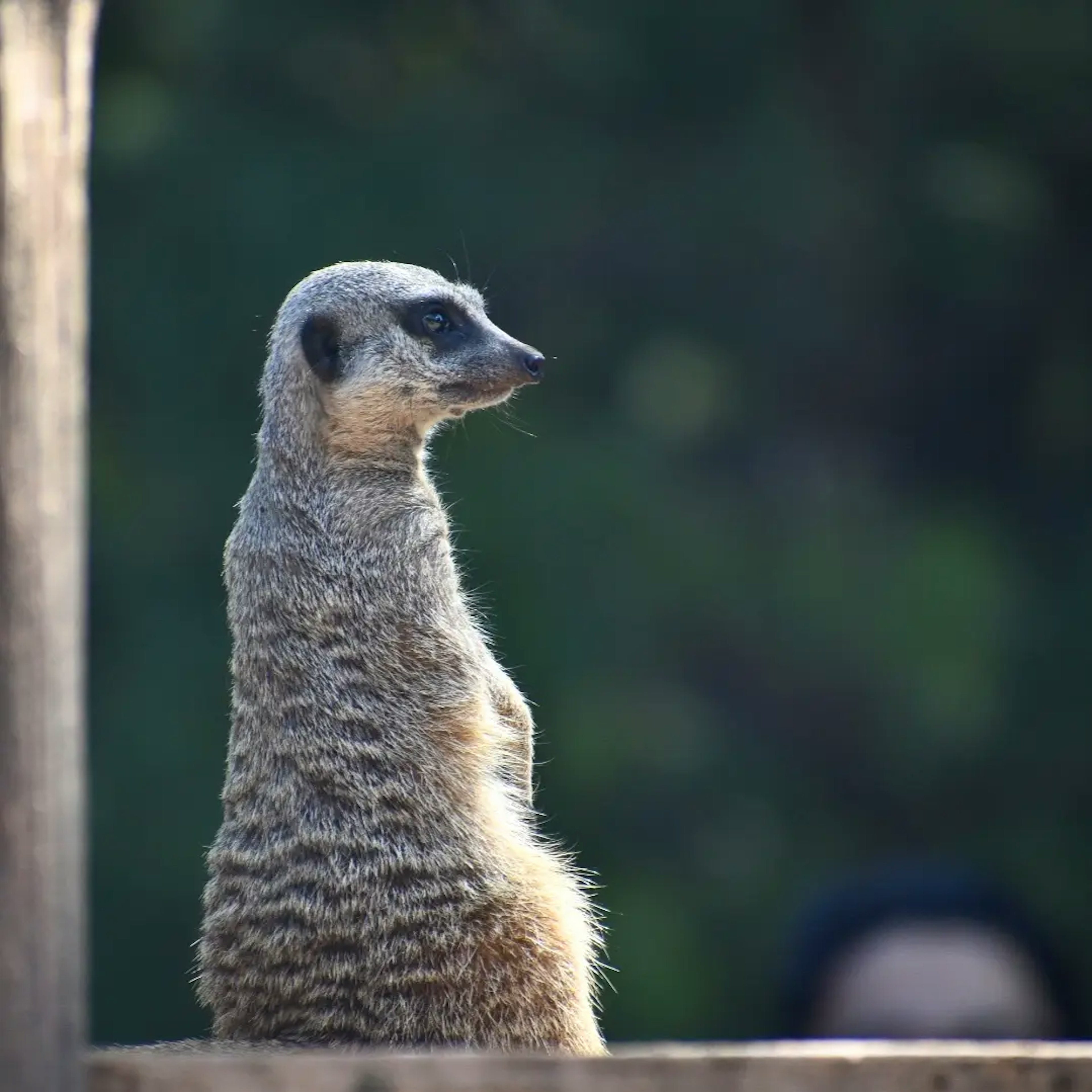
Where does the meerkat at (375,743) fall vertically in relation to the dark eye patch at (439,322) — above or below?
below

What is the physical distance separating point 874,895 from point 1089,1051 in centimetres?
162

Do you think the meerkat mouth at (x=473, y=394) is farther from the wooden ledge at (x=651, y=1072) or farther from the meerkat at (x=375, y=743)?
the wooden ledge at (x=651, y=1072)

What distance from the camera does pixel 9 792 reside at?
84 cm

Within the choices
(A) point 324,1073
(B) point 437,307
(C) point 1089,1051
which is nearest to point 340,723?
(B) point 437,307

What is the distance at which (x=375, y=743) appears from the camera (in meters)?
1.57

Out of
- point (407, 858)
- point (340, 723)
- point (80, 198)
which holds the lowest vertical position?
point (407, 858)

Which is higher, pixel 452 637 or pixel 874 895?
pixel 452 637

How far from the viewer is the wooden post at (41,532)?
83 cm

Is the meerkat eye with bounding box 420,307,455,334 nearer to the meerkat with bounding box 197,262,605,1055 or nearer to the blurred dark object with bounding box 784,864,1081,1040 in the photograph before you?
the meerkat with bounding box 197,262,605,1055

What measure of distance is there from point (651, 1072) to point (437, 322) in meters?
0.98

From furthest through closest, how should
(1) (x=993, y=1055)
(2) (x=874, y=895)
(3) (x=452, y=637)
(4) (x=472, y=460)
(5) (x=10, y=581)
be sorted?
(4) (x=472, y=460) → (2) (x=874, y=895) → (3) (x=452, y=637) → (1) (x=993, y=1055) → (5) (x=10, y=581)

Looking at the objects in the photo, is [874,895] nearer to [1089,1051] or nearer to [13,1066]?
[1089,1051]

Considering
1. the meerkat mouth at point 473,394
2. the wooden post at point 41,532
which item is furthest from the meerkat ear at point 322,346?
the wooden post at point 41,532

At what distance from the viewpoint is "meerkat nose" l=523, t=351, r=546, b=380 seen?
1708 millimetres
